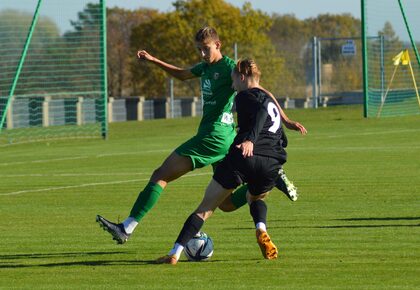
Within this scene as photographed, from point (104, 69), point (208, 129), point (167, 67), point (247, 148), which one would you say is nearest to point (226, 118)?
point (208, 129)

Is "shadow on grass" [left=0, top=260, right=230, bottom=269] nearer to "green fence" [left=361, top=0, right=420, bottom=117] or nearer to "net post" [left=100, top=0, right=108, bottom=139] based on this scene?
"net post" [left=100, top=0, right=108, bottom=139]

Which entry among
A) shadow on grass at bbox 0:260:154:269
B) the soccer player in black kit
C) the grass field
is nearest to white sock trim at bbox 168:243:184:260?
the soccer player in black kit

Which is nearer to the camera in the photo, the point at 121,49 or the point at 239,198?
the point at 239,198

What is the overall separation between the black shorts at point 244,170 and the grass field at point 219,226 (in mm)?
675

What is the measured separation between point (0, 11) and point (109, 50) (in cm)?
4738

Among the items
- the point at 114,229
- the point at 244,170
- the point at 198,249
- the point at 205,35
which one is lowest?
the point at 198,249

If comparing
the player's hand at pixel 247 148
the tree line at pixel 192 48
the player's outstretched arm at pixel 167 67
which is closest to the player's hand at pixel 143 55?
the player's outstretched arm at pixel 167 67

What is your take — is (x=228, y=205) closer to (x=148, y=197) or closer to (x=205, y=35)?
(x=148, y=197)

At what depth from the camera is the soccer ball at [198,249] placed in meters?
11.0

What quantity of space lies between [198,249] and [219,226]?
2695mm

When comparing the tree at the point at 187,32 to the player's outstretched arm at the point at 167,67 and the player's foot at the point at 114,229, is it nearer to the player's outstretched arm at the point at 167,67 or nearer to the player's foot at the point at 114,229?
the player's outstretched arm at the point at 167,67

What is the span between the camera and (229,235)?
1274 cm

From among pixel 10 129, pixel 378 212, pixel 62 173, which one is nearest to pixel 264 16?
pixel 10 129

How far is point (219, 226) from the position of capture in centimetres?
1365
